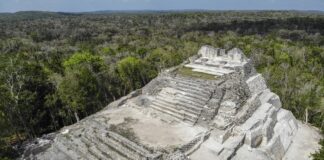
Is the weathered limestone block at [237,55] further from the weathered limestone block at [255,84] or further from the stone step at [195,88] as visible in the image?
the stone step at [195,88]

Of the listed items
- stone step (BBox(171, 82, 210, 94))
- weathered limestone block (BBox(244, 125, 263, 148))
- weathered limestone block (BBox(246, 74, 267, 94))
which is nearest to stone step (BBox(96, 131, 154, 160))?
weathered limestone block (BBox(244, 125, 263, 148))

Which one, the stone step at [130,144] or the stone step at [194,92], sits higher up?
the stone step at [194,92]

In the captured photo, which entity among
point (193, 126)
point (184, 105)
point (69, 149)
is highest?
point (184, 105)

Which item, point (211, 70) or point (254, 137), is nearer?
point (254, 137)

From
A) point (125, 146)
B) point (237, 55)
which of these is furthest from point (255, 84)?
point (125, 146)

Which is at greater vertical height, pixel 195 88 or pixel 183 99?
pixel 195 88

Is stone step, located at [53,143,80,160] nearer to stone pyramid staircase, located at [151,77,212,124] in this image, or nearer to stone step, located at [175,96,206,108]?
stone pyramid staircase, located at [151,77,212,124]

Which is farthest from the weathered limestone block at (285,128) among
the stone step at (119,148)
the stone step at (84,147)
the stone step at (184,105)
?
the stone step at (84,147)

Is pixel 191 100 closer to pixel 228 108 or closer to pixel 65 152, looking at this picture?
pixel 228 108
